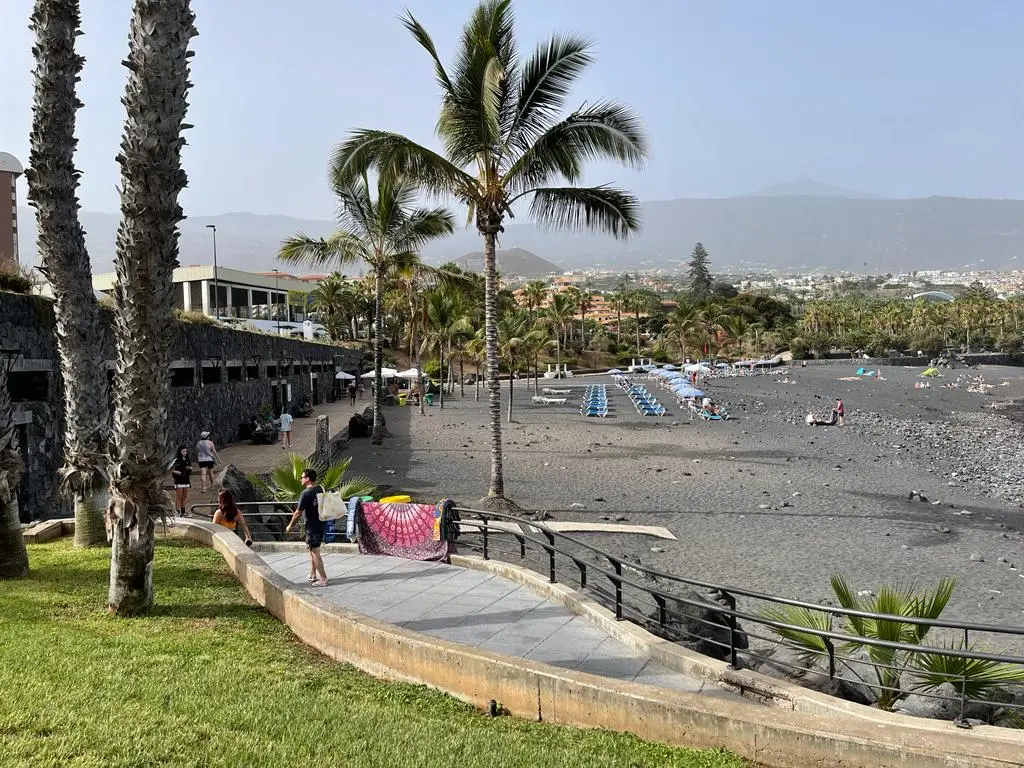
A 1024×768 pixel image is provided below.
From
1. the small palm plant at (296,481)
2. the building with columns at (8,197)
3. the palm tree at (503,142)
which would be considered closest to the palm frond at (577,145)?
the palm tree at (503,142)

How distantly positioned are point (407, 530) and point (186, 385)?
13015 mm

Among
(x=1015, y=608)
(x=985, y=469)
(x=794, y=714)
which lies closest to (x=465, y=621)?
(x=794, y=714)

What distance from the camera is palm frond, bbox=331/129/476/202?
47.5ft

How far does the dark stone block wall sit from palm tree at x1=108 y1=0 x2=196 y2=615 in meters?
0.36

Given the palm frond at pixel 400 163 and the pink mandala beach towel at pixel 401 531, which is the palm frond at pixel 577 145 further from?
the pink mandala beach towel at pixel 401 531

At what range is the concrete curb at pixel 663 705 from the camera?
3.96 m

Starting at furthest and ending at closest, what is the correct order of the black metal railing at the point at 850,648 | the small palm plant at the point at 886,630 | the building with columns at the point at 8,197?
the building with columns at the point at 8,197, the small palm plant at the point at 886,630, the black metal railing at the point at 850,648

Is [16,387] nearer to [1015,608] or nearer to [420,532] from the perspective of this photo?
[420,532]

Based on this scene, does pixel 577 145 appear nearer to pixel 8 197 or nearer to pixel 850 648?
pixel 850 648

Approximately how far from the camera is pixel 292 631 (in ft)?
21.9

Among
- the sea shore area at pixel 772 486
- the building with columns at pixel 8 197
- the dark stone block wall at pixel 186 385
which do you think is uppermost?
the building with columns at pixel 8 197

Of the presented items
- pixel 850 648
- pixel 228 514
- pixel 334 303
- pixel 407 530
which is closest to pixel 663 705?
pixel 850 648

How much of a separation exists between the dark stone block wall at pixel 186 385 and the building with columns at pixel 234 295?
31.8 ft

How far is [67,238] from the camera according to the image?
27.9ft
